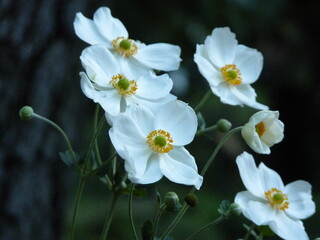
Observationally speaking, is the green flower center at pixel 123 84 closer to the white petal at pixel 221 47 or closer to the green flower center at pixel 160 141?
the green flower center at pixel 160 141

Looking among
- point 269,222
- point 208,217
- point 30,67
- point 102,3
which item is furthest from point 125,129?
point 208,217

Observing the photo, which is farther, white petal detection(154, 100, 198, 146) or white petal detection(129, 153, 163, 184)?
white petal detection(154, 100, 198, 146)

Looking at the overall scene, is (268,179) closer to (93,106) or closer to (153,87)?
(153,87)

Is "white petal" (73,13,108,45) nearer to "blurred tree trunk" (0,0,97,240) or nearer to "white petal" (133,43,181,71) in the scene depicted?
"white petal" (133,43,181,71)

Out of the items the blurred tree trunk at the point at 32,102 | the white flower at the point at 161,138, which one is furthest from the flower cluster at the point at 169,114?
the blurred tree trunk at the point at 32,102

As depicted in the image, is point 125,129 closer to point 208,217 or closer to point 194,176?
point 194,176

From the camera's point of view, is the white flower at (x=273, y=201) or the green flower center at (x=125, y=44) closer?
the white flower at (x=273, y=201)

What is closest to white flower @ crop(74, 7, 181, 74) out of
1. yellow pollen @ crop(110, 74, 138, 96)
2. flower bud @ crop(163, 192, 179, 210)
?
yellow pollen @ crop(110, 74, 138, 96)
